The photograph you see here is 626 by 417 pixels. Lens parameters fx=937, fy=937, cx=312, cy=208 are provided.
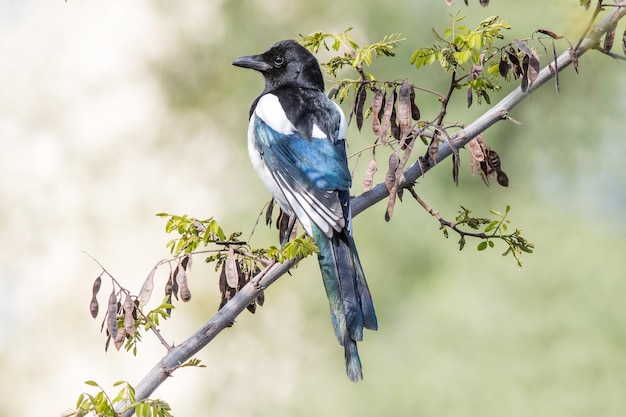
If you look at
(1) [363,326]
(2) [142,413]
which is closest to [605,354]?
(1) [363,326]

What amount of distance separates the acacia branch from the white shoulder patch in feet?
2.11

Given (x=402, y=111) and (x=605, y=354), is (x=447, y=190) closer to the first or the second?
(x=605, y=354)

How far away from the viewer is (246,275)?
2.41 metres

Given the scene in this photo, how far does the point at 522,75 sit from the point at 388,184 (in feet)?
1.45

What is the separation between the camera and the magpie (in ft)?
7.97

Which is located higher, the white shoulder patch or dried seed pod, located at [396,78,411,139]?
the white shoulder patch

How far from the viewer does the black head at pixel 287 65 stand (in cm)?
348

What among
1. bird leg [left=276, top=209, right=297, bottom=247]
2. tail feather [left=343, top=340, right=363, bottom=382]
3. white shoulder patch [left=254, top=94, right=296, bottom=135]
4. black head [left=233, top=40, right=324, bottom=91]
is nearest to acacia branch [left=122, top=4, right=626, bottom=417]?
tail feather [left=343, top=340, right=363, bottom=382]

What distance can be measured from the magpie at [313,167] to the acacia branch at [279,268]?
14 cm

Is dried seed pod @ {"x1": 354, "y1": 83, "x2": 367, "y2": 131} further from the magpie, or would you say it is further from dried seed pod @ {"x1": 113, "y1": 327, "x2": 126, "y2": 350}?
dried seed pod @ {"x1": 113, "y1": 327, "x2": 126, "y2": 350}

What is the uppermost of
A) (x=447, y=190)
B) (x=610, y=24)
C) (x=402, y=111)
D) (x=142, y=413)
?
(x=447, y=190)

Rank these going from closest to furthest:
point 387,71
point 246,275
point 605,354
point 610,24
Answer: point 610,24 < point 246,275 < point 605,354 < point 387,71

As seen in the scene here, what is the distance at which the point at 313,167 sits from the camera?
2861mm

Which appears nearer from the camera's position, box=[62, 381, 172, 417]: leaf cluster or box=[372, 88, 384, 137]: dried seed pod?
box=[62, 381, 172, 417]: leaf cluster
